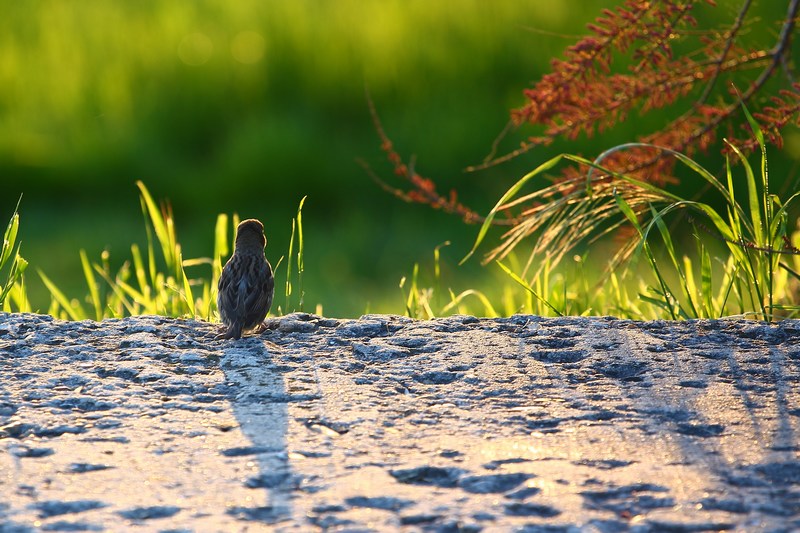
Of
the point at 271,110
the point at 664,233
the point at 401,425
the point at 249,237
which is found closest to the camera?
the point at 401,425

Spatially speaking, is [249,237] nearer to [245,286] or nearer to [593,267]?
[245,286]

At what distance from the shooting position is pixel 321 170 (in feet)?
21.7

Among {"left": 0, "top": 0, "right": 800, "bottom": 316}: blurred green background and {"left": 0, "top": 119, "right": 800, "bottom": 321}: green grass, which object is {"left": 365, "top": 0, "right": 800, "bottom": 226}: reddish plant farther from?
{"left": 0, "top": 0, "right": 800, "bottom": 316}: blurred green background

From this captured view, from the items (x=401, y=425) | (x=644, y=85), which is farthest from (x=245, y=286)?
(x=644, y=85)

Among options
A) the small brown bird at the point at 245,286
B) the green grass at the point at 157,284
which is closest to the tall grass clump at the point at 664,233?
the small brown bird at the point at 245,286

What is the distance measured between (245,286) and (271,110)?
13.2ft

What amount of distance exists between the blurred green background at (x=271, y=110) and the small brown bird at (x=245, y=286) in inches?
82.8

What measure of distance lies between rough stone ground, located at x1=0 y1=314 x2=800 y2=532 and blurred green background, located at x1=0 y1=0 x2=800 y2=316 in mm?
2774

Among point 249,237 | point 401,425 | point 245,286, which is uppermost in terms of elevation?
point 249,237

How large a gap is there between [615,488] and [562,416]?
0.41m

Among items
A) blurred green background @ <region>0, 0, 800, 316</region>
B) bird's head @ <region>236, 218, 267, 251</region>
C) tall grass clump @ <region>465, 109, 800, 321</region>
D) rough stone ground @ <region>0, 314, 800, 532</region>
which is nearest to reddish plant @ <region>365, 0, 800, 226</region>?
tall grass clump @ <region>465, 109, 800, 321</region>

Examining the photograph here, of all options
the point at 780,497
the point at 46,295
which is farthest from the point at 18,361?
the point at 46,295

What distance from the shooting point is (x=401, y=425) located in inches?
88.0

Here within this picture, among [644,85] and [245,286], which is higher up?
[644,85]
